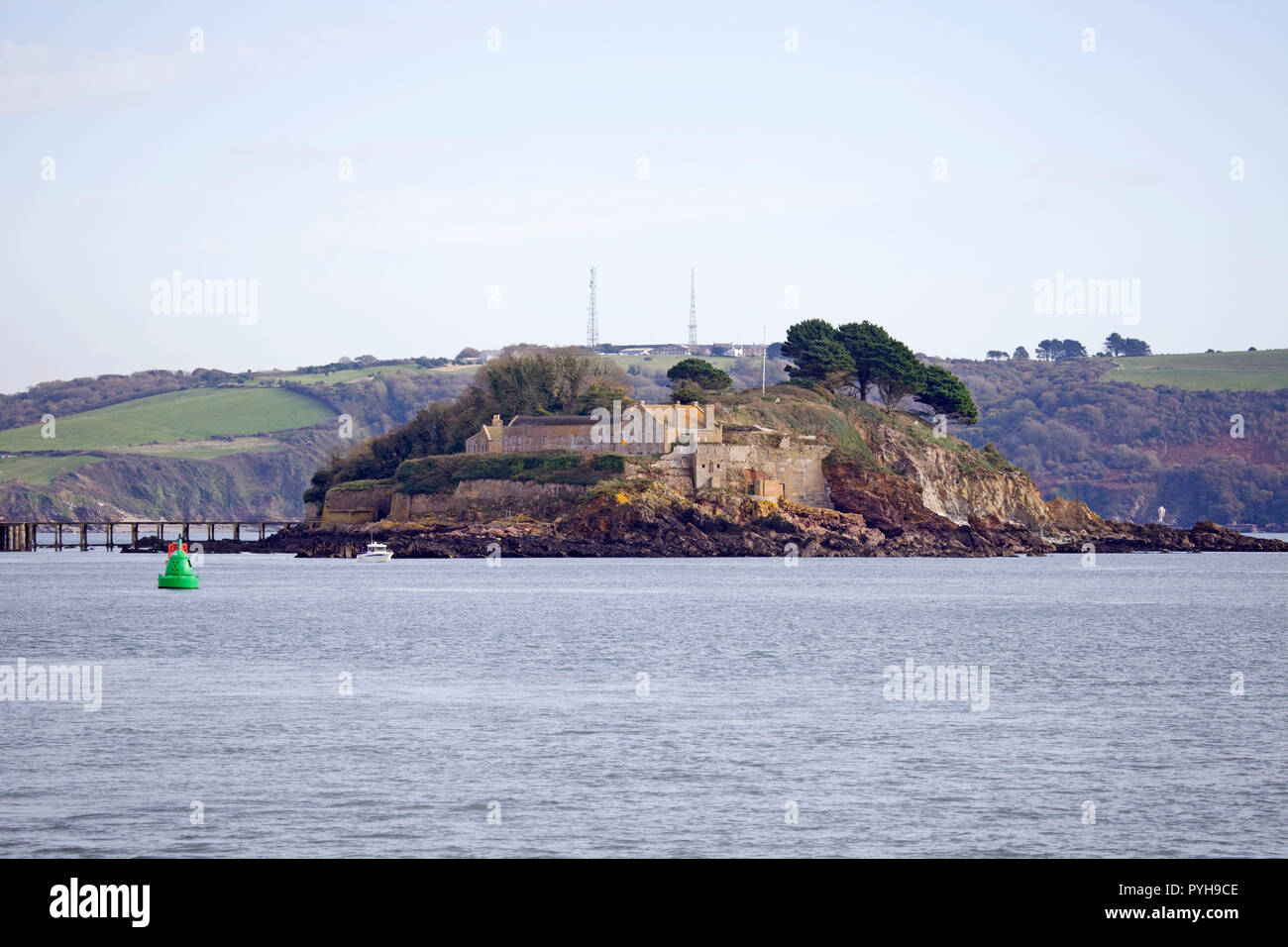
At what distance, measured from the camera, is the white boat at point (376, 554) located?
101m

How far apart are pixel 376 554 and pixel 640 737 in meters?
79.8

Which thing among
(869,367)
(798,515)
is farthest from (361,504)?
(869,367)

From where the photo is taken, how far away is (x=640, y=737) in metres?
23.4

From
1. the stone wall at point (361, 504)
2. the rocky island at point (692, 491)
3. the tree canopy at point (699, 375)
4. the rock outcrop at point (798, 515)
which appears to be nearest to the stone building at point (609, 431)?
the rocky island at point (692, 491)

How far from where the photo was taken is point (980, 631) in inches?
1818

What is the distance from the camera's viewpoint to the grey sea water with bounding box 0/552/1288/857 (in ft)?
54.7

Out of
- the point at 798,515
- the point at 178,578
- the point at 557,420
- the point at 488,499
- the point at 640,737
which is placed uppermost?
the point at 557,420

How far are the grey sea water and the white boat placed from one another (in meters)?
47.6

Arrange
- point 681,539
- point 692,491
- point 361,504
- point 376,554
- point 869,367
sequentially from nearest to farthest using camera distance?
point 376,554
point 681,539
point 692,491
point 361,504
point 869,367

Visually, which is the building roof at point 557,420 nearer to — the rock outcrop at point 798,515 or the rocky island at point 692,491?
the rocky island at point 692,491

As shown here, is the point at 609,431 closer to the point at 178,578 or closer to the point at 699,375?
the point at 699,375

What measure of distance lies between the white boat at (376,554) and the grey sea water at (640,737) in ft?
156

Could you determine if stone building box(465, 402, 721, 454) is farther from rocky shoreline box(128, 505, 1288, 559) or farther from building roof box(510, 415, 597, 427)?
rocky shoreline box(128, 505, 1288, 559)

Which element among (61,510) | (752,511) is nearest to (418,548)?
(752,511)
